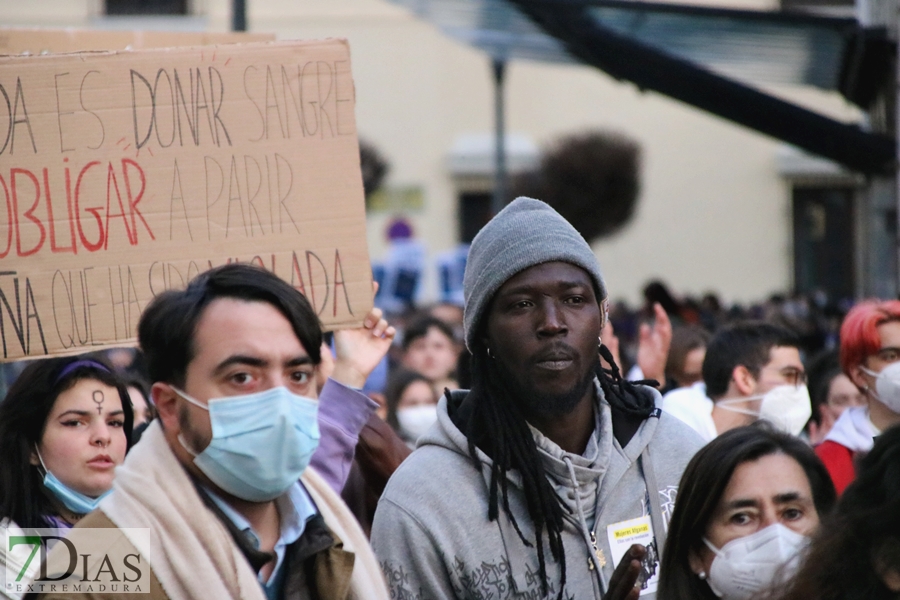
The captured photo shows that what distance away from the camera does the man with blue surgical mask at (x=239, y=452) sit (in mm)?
2467

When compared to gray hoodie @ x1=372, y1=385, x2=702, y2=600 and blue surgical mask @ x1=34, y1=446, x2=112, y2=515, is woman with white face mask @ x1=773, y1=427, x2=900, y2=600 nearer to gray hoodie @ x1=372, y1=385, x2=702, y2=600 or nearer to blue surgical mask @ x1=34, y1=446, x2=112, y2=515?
gray hoodie @ x1=372, y1=385, x2=702, y2=600

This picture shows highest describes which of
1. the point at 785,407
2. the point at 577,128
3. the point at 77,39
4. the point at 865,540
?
the point at 77,39

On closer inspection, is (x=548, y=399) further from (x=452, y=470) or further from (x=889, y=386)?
(x=889, y=386)

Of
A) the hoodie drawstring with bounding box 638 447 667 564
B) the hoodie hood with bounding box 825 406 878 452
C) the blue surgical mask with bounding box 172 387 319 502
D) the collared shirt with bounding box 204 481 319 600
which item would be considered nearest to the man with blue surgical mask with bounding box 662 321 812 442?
the hoodie hood with bounding box 825 406 878 452

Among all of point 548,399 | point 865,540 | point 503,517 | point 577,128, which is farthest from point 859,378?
point 577,128

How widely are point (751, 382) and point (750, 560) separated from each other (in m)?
2.32

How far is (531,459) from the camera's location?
2.99m

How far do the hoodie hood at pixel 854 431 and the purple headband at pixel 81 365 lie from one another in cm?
258

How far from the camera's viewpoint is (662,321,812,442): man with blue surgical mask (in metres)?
4.95

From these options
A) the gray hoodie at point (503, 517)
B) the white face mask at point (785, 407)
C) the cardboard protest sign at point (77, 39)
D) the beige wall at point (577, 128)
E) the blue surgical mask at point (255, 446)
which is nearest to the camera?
the blue surgical mask at point (255, 446)

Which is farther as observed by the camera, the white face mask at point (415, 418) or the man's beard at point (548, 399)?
the white face mask at point (415, 418)

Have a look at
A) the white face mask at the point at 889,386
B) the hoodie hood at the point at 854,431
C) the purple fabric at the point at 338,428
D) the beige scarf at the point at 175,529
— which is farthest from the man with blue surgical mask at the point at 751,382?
the beige scarf at the point at 175,529

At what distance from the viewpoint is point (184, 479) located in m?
2.53

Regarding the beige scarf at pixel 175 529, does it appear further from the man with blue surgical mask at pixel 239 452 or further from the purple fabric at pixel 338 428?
the purple fabric at pixel 338 428
